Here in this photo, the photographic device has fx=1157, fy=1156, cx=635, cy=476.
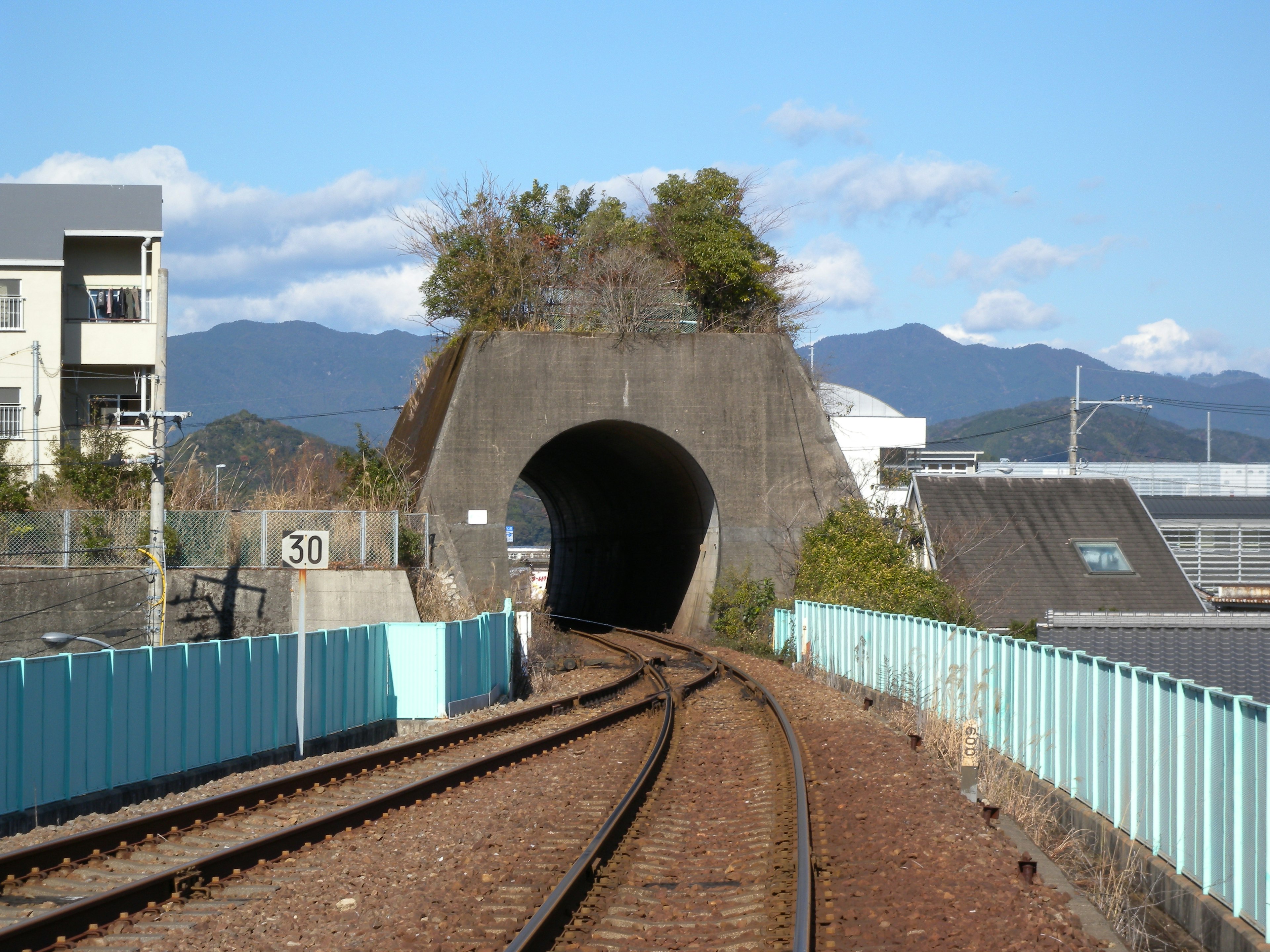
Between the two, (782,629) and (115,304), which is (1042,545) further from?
(115,304)

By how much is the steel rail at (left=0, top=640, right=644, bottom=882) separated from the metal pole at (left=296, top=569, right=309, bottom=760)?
0.71m

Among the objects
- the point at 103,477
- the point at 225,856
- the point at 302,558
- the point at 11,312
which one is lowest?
the point at 225,856

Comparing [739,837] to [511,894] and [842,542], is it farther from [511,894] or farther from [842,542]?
[842,542]

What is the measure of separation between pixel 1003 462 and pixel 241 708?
56.9m

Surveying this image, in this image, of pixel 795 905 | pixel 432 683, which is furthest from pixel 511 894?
pixel 432 683

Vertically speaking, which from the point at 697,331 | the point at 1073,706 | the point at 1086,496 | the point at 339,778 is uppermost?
the point at 697,331

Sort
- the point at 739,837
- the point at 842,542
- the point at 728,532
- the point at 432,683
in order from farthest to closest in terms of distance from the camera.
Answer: the point at 728,532
the point at 842,542
the point at 432,683
the point at 739,837

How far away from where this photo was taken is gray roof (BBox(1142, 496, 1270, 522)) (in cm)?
3450

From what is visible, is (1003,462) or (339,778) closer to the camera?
(339,778)

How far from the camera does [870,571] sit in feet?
79.3

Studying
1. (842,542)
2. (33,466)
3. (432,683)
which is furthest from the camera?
(33,466)

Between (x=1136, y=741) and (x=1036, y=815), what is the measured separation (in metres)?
1.51

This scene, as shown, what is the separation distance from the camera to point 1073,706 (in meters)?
9.11

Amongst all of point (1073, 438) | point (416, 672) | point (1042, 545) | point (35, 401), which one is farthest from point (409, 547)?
point (1073, 438)
